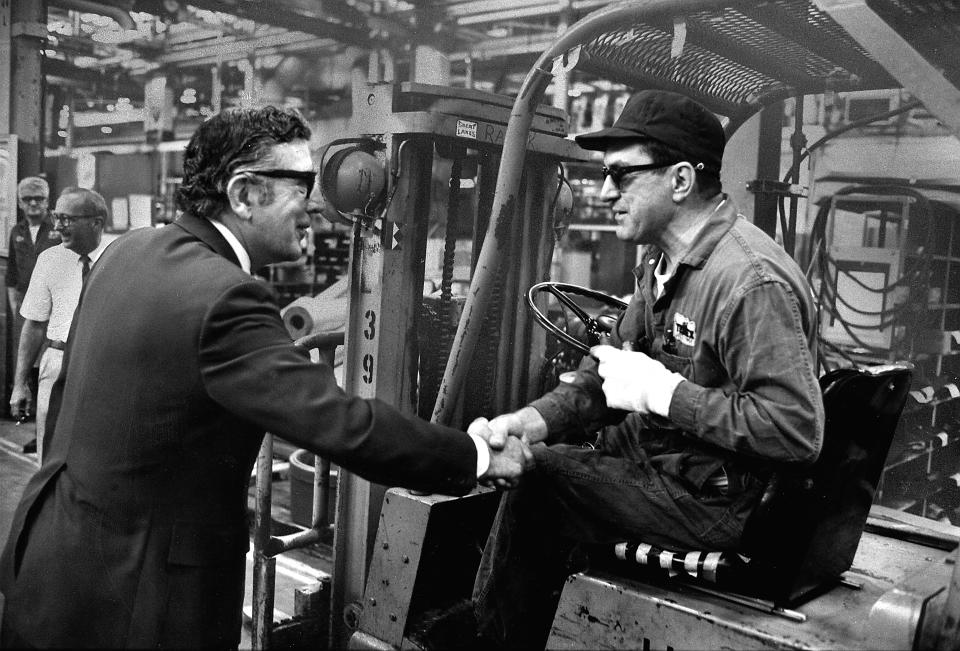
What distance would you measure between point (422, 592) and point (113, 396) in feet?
4.22

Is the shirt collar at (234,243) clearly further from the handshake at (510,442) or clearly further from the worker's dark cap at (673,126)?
the worker's dark cap at (673,126)

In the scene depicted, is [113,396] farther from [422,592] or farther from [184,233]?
[422,592]

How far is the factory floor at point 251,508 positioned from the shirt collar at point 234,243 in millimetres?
2555

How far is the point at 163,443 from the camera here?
1724 millimetres

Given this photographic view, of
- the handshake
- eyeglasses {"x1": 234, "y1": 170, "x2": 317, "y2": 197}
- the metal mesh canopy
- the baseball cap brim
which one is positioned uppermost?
the metal mesh canopy

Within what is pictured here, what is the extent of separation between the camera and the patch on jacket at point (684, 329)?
7.07 ft

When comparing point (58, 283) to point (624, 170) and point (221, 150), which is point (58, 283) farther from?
point (624, 170)

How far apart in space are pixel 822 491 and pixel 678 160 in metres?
0.92

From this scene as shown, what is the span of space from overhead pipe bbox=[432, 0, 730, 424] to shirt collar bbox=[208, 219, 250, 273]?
1.11 m

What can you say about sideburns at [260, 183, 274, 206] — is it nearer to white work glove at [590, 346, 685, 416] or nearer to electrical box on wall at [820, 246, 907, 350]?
white work glove at [590, 346, 685, 416]

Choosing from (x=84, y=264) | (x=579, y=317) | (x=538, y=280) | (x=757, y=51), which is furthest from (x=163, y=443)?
(x=84, y=264)

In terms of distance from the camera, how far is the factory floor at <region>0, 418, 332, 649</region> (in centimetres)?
429

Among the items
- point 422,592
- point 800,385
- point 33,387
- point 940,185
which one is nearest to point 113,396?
point 422,592

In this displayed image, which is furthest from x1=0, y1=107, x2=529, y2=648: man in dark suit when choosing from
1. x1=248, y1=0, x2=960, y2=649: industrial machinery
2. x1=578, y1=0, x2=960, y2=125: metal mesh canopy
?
x1=578, y1=0, x2=960, y2=125: metal mesh canopy
